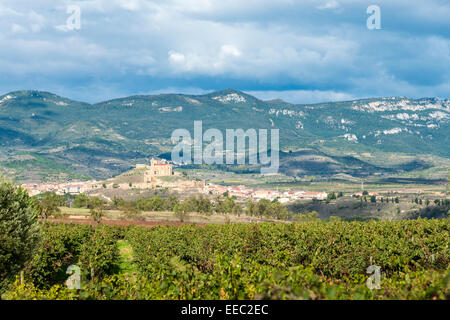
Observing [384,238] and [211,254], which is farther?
[211,254]

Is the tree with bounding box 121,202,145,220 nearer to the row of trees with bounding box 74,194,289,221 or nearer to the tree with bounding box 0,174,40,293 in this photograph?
the row of trees with bounding box 74,194,289,221

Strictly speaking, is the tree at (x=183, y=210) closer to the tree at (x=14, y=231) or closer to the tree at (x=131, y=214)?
the tree at (x=131, y=214)

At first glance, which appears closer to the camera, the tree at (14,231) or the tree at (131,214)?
the tree at (14,231)

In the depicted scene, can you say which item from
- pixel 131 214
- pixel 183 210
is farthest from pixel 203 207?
pixel 131 214

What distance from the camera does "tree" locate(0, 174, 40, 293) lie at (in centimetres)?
1903

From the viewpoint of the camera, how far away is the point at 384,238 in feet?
99.2

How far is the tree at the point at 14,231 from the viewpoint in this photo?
19.0 m

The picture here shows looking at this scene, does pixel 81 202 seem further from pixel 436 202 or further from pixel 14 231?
pixel 436 202

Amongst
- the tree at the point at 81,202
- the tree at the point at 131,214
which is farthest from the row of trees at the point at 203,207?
the tree at the point at 131,214

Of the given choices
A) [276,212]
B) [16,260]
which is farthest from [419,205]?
[16,260]

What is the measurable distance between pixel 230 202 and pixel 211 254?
8634cm

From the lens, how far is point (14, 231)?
1948 centimetres
